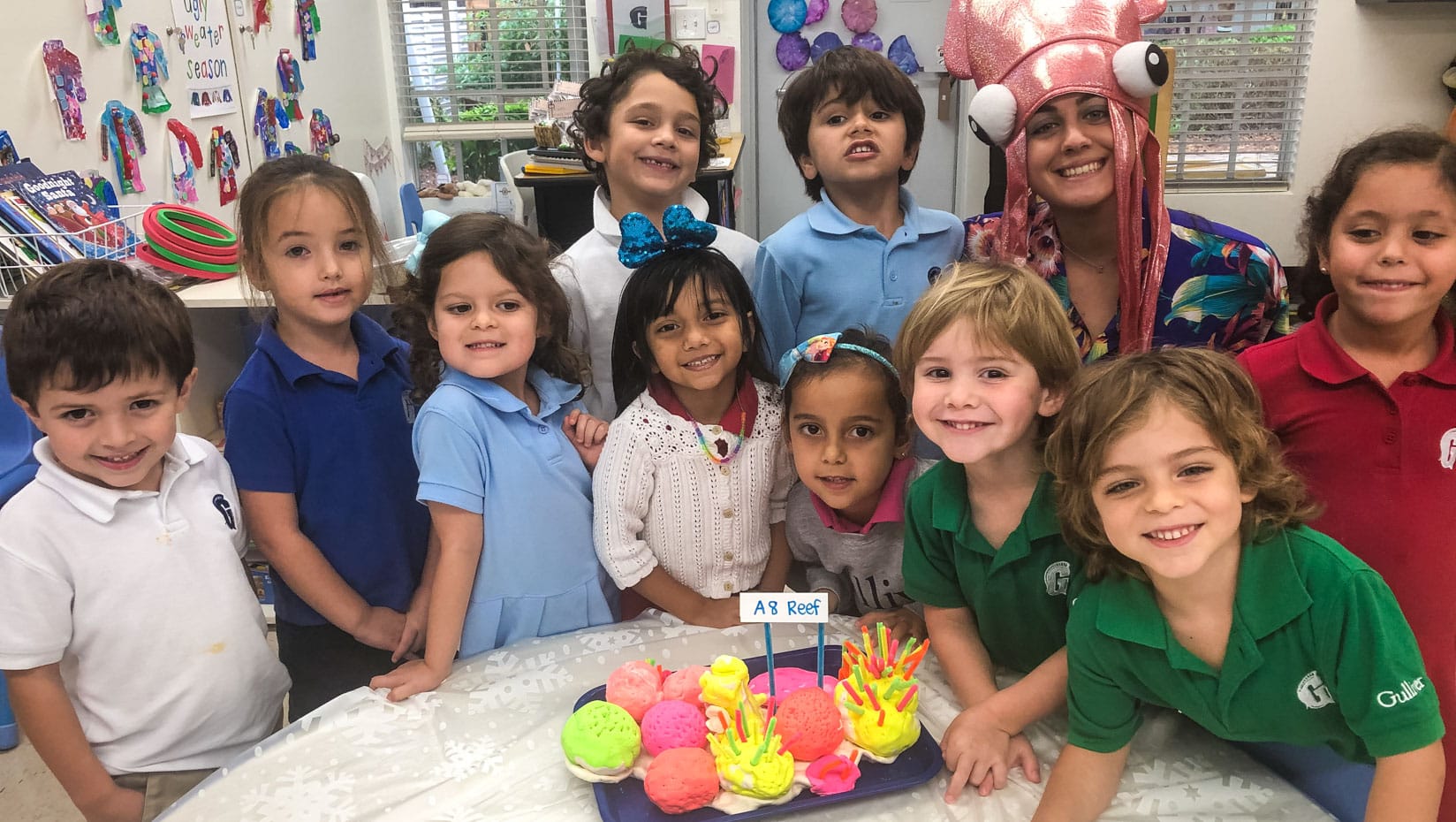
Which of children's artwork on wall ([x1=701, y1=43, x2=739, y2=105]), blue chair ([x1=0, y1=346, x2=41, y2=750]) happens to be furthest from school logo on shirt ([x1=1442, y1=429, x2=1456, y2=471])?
children's artwork on wall ([x1=701, y1=43, x2=739, y2=105])

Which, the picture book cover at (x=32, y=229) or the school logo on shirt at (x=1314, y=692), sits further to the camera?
the picture book cover at (x=32, y=229)

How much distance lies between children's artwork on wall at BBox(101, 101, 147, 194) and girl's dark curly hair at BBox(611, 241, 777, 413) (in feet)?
5.87

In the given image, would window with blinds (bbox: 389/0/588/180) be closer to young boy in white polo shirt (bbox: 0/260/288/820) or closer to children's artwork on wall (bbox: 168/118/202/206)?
children's artwork on wall (bbox: 168/118/202/206)

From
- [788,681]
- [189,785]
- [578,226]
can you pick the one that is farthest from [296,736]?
[578,226]

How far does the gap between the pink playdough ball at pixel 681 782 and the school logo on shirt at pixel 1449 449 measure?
94 centimetres

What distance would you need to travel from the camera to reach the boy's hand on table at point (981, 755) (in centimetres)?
107

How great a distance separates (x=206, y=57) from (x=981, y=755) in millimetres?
3090

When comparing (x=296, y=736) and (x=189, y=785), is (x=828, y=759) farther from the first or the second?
(x=189, y=785)

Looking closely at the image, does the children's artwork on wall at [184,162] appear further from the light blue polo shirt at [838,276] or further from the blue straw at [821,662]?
the blue straw at [821,662]

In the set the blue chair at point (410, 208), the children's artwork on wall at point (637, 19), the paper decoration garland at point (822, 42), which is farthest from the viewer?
the paper decoration garland at point (822, 42)

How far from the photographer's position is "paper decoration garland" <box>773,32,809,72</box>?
5109 mm

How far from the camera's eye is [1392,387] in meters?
1.14

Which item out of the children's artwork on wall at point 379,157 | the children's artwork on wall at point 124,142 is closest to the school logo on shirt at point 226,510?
the children's artwork on wall at point 124,142

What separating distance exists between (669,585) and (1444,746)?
1.01m
